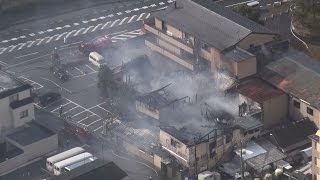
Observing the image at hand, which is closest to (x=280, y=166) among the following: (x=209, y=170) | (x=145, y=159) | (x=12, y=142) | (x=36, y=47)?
(x=209, y=170)

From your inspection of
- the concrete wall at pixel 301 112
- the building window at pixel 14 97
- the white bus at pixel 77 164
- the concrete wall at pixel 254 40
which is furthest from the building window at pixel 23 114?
the concrete wall at pixel 301 112

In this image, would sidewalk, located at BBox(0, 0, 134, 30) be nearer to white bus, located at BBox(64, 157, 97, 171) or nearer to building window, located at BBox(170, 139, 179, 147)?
white bus, located at BBox(64, 157, 97, 171)

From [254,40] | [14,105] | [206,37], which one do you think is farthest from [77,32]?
[254,40]

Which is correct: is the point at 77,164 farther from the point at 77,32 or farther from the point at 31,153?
the point at 77,32

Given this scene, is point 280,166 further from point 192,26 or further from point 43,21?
point 43,21

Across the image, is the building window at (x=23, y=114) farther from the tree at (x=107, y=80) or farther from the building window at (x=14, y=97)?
the tree at (x=107, y=80)

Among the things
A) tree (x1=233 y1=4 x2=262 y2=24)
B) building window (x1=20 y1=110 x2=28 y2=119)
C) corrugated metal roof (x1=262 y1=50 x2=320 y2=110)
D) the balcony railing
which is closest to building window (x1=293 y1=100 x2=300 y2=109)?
corrugated metal roof (x1=262 y1=50 x2=320 y2=110)
